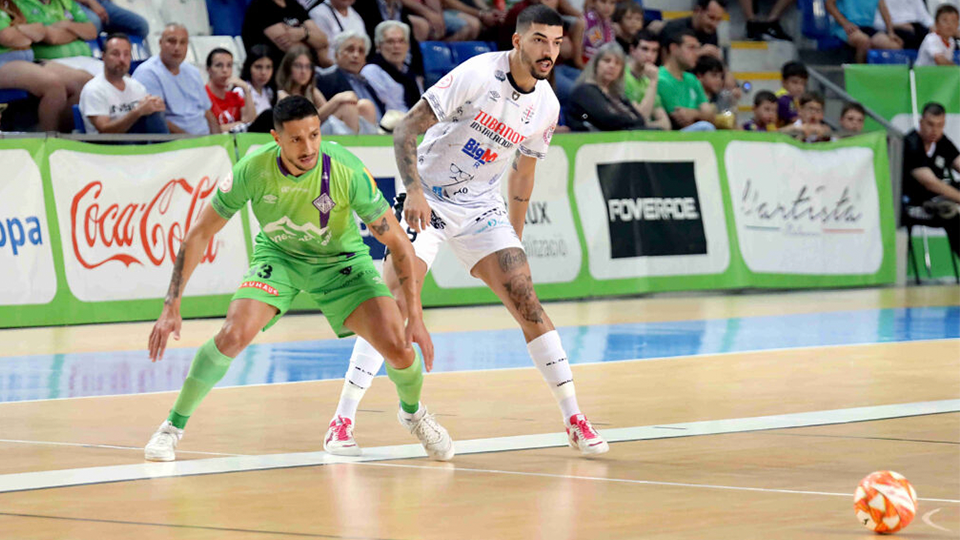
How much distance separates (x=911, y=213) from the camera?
19188mm

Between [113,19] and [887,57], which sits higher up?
[113,19]

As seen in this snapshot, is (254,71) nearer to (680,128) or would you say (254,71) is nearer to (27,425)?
(680,128)

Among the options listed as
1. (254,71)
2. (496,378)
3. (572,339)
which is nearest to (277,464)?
(496,378)

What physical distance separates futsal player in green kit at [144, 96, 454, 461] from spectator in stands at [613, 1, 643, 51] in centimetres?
1315

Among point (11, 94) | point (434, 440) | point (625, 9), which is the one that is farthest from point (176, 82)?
point (434, 440)

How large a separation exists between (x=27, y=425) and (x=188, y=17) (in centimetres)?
1019

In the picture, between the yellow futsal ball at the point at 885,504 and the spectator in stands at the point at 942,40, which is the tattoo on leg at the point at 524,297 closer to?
the yellow futsal ball at the point at 885,504

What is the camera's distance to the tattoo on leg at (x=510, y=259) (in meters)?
7.41

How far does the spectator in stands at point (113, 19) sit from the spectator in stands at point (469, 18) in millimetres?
4213

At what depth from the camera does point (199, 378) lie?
679 centimetres

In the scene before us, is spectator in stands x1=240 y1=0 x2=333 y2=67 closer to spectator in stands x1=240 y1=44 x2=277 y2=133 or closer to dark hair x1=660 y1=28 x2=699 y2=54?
spectator in stands x1=240 y1=44 x2=277 y2=133

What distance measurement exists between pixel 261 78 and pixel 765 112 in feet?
23.5

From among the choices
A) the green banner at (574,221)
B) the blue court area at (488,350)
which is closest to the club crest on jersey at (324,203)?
the blue court area at (488,350)

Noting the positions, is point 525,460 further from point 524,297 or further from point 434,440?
point 524,297
